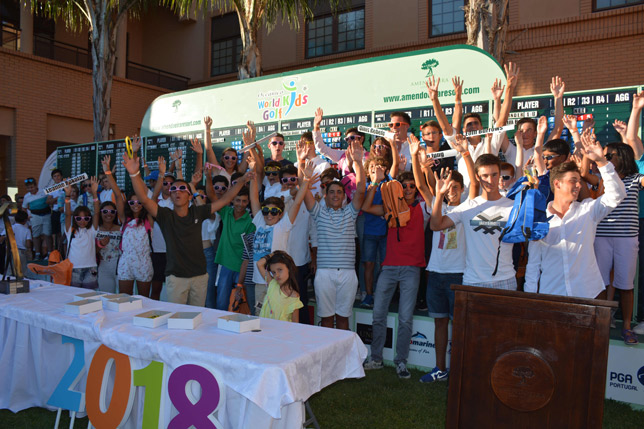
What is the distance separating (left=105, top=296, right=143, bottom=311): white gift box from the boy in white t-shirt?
8.64 ft

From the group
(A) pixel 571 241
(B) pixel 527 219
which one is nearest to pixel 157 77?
(B) pixel 527 219

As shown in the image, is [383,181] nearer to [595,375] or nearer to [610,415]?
[610,415]

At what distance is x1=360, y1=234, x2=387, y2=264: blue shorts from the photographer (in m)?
5.60

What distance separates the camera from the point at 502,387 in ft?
7.61

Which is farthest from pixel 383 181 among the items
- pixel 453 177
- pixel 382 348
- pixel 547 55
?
pixel 547 55

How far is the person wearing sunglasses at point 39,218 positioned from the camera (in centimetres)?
1066

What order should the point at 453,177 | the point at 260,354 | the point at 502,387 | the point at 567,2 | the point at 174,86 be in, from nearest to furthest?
the point at 502,387
the point at 260,354
the point at 453,177
the point at 567,2
the point at 174,86

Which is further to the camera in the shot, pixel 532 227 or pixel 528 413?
pixel 532 227

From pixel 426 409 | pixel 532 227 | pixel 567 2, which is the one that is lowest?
pixel 426 409

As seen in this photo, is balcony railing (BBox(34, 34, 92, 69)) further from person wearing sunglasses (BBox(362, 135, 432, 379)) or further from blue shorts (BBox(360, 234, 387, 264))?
person wearing sunglasses (BBox(362, 135, 432, 379))

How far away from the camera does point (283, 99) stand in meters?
8.62

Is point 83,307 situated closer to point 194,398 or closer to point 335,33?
point 194,398

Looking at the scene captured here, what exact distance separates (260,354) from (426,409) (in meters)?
2.03

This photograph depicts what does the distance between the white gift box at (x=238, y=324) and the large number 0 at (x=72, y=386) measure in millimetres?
1038
